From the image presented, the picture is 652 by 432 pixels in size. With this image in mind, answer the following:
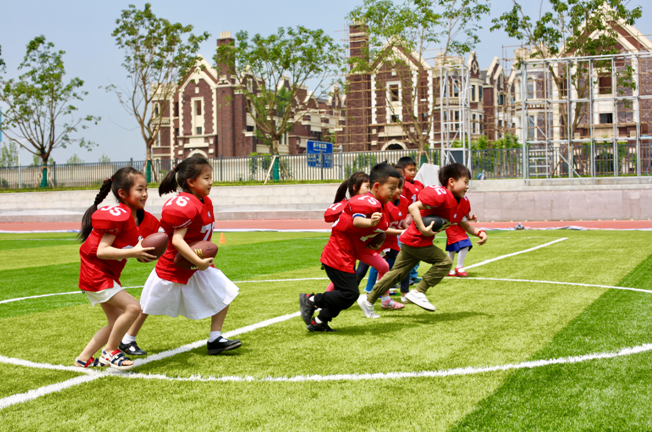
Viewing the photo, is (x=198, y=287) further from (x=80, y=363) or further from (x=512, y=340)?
(x=512, y=340)

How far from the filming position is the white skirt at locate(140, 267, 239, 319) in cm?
508

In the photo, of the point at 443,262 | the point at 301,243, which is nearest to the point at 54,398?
the point at 443,262

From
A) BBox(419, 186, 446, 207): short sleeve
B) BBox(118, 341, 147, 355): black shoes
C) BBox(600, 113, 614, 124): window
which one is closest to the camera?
BBox(118, 341, 147, 355): black shoes

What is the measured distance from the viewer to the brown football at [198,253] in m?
4.82

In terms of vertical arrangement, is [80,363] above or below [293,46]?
below

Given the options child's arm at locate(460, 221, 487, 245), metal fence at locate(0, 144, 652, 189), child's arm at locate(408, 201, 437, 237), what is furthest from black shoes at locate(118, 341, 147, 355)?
metal fence at locate(0, 144, 652, 189)

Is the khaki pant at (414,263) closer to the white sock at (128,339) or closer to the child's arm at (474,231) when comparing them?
the child's arm at (474,231)

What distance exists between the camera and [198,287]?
5.14 metres

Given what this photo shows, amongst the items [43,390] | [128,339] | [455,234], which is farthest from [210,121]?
[43,390]

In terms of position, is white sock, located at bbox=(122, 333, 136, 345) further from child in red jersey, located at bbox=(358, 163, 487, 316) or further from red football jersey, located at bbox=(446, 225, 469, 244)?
red football jersey, located at bbox=(446, 225, 469, 244)

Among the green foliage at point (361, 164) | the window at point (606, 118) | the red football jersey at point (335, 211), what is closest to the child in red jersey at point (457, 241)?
the red football jersey at point (335, 211)

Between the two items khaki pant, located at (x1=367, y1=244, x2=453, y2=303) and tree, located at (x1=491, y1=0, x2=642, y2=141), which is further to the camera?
tree, located at (x1=491, y1=0, x2=642, y2=141)

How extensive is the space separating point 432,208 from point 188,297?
3.05 meters

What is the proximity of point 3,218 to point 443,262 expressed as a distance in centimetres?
3341
